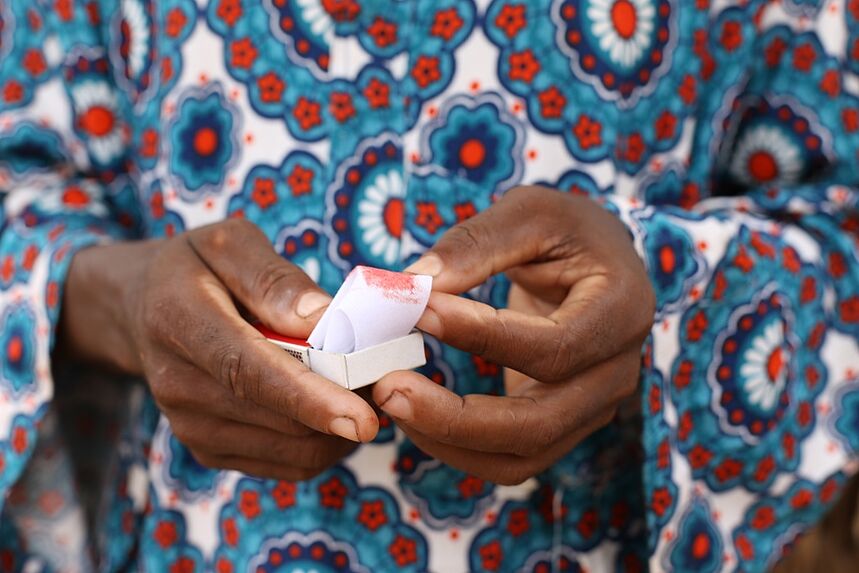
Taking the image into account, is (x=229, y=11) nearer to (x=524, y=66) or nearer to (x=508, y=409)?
(x=524, y=66)

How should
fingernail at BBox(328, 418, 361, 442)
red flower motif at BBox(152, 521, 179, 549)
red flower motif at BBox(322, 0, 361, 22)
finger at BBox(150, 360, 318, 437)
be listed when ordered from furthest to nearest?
red flower motif at BBox(152, 521, 179, 549) < red flower motif at BBox(322, 0, 361, 22) < finger at BBox(150, 360, 318, 437) < fingernail at BBox(328, 418, 361, 442)

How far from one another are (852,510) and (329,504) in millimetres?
938

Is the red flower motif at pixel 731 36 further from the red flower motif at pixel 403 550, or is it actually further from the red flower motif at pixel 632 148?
the red flower motif at pixel 403 550

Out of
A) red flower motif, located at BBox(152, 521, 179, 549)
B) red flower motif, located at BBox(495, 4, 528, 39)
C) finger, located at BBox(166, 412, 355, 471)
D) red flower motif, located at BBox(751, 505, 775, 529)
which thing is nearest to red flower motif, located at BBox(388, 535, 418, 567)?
finger, located at BBox(166, 412, 355, 471)

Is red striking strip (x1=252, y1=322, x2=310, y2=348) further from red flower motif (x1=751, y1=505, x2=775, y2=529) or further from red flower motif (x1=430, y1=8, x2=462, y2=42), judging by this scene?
red flower motif (x1=751, y1=505, x2=775, y2=529)

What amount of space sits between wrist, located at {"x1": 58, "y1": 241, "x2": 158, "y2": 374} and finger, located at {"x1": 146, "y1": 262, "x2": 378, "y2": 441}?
12 centimetres

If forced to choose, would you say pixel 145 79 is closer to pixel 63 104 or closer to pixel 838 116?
pixel 63 104

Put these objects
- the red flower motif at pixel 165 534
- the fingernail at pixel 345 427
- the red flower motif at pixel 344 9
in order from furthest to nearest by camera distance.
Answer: the red flower motif at pixel 165 534 < the red flower motif at pixel 344 9 < the fingernail at pixel 345 427

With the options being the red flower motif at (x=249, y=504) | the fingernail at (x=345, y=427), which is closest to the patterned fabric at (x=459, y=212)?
the red flower motif at (x=249, y=504)

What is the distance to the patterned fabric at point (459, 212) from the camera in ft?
2.44

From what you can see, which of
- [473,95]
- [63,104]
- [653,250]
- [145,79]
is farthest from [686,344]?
[63,104]

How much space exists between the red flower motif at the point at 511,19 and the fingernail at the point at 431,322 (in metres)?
0.29

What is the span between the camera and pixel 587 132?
2.52 ft

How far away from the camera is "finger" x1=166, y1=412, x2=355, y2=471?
657 millimetres
